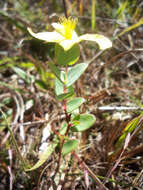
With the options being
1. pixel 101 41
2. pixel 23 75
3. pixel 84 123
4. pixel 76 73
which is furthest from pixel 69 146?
pixel 23 75

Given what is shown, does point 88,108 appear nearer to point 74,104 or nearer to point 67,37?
point 74,104

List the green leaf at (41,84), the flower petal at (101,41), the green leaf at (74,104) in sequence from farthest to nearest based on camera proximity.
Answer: the green leaf at (41,84), the green leaf at (74,104), the flower petal at (101,41)

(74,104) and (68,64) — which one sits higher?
(68,64)

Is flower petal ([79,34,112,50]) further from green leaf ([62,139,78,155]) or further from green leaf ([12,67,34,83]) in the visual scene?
green leaf ([12,67,34,83])

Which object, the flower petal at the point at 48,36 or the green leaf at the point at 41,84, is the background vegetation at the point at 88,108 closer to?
the green leaf at the point at 41,84

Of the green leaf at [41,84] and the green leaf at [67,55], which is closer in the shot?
the green leaf at [67,55]

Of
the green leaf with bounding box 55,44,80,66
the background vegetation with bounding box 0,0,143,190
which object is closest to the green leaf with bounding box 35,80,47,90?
the background vegetation with bounding box 0,0,143,190

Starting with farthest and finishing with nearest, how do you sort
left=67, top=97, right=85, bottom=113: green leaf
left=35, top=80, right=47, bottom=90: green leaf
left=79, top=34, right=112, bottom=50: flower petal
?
left=35, top=80, right=47, bottom=90: green leaf, left=67, top=97, right=85, bottom=113: green leaf, left=79, top=34, right=112, bottom=50: flower petal

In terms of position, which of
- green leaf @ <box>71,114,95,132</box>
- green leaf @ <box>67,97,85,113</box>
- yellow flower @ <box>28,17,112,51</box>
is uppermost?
yellow flower @ <box>28,17,112,51</box>

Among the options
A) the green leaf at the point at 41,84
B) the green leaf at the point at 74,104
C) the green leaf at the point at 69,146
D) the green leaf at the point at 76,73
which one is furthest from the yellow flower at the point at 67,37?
the green leaf at the point at 41,84
